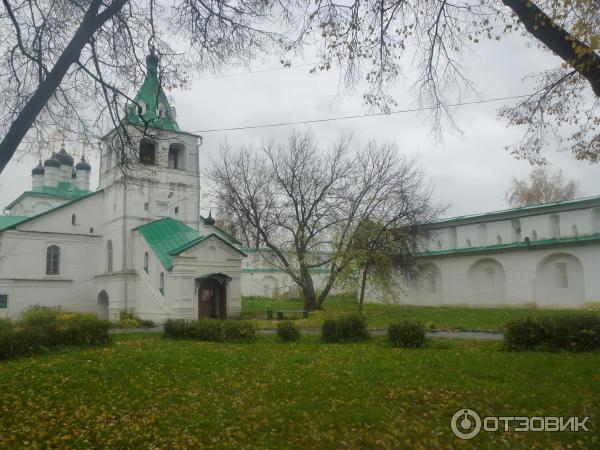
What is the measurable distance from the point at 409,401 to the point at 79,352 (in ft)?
27.7

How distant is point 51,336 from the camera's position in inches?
521

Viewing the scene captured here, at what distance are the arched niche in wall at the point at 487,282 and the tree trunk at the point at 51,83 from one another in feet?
90.1

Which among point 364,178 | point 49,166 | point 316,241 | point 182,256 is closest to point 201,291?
point 182,256

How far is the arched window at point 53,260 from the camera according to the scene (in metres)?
28.9

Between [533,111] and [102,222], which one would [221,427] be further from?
[102,222]

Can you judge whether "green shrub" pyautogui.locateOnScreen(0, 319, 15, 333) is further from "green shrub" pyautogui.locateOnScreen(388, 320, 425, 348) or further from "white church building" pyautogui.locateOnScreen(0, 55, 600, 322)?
"green shrub" pyautogui.locateOnScreen(388, 320, 425, 348)

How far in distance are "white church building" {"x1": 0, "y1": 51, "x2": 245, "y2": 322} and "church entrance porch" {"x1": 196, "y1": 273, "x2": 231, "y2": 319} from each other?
49 mm

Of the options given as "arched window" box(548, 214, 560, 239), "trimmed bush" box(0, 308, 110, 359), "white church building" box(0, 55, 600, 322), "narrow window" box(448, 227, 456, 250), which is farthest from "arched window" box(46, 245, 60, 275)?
"arched window" box(548, 214, 560, 239)

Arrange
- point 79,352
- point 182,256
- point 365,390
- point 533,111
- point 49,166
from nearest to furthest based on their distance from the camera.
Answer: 1. point 365,390
2. point 533,111
3. point 79,352
4. point 182,256
5. point 49,166

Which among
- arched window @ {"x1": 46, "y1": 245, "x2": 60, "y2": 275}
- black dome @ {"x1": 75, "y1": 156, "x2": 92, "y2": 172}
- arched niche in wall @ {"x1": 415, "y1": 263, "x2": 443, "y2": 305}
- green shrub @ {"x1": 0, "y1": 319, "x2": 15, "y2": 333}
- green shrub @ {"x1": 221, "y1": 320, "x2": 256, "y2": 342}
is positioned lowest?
green shrub @ {"x1": 221, "y1": 320, "x2": 256, "y2": 342}

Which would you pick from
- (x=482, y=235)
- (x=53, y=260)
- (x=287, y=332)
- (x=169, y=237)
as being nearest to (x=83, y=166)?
(x=53, y=260)

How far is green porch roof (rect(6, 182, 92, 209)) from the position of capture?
41.6 metres

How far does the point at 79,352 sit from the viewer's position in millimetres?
12523

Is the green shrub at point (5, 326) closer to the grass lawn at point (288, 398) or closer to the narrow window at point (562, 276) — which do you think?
the grass lawn at point (288, 398)
